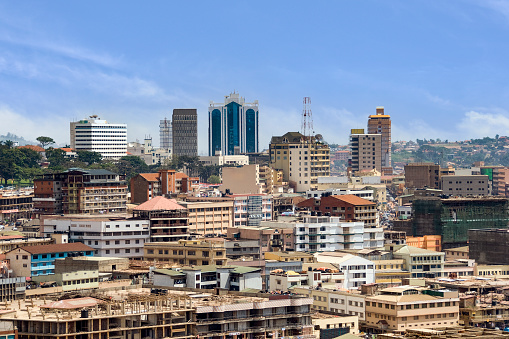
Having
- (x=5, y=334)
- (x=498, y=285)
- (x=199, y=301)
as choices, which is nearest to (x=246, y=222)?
(x=498, y=285)

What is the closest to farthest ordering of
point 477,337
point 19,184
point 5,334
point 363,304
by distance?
point 5,334 → point 477,337 → point 363,304 → point 19,184

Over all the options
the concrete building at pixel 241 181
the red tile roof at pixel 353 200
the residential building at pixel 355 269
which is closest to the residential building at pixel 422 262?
the residential building at pixel 355 269

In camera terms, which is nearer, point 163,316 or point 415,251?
point 163,316

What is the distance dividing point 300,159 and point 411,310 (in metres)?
114

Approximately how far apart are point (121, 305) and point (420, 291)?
2999cm

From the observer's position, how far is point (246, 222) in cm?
13788

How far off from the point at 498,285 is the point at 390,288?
15.7 m

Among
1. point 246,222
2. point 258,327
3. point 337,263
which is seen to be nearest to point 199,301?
point 258,327

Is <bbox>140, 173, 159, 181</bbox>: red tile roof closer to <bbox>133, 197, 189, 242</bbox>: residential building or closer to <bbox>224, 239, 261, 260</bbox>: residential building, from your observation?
<bbox>133, 197, 189, 242</bbox>: residential building

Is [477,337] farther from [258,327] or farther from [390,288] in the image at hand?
[390,288]

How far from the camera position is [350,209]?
127125mm

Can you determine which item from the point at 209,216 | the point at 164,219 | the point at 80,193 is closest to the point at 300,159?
the point at 209,216

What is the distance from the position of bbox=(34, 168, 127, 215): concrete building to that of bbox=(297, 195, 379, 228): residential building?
926 inches

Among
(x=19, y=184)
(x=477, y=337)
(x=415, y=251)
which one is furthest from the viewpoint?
(x=19, y=184)
